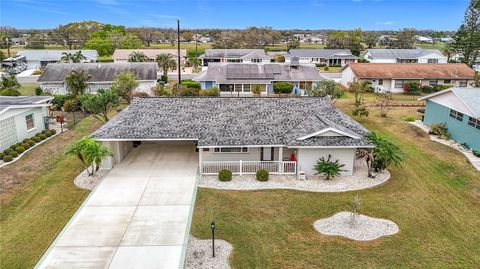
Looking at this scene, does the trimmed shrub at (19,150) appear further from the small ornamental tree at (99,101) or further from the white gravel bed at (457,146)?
the white gravel bed at (457,146)

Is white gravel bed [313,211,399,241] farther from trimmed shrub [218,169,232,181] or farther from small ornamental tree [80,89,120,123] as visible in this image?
small ornamental tree [80,89,120,123]

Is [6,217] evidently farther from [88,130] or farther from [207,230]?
[88,130]

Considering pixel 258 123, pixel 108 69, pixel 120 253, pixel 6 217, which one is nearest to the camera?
pixel 120 253

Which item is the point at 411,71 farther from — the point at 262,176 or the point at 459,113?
the point at 262,176

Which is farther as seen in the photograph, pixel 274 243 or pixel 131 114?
pixel 131 114

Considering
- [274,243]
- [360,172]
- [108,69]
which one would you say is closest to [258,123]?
[360,172]

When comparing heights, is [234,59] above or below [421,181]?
above

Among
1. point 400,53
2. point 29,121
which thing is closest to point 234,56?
point 400,53
